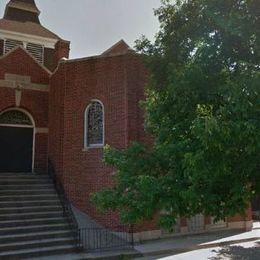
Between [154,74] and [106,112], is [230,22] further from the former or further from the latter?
[106,112]

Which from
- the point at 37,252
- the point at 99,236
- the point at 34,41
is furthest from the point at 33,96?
the point at 37,252

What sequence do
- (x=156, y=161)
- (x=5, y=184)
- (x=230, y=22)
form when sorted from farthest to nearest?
(x=5, y=184) → (x=156, y=161) → (x=230, y=22)

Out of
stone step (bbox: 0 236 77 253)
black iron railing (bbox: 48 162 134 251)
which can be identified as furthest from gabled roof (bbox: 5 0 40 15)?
stone step (bbox: 0 236 77 253)

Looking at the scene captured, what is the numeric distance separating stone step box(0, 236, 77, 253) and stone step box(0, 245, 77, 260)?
0.15m

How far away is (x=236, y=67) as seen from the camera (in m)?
5.74

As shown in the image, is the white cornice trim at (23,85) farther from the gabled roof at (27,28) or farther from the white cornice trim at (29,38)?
the gabled roof at (27,28)

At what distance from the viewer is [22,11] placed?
22156mm

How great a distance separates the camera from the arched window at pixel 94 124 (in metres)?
14.3

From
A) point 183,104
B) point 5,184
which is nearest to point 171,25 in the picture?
point 183,104

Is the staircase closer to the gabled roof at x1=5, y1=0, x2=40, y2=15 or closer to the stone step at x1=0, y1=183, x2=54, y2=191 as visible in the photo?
the stone step at x1=0, y1=183, x2=54, y2=191

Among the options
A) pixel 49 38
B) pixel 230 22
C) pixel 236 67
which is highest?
pixel 49 38

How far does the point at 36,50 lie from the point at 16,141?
5724mm

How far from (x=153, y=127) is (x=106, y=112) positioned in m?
7.50

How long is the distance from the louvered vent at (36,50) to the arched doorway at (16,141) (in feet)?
14.0
